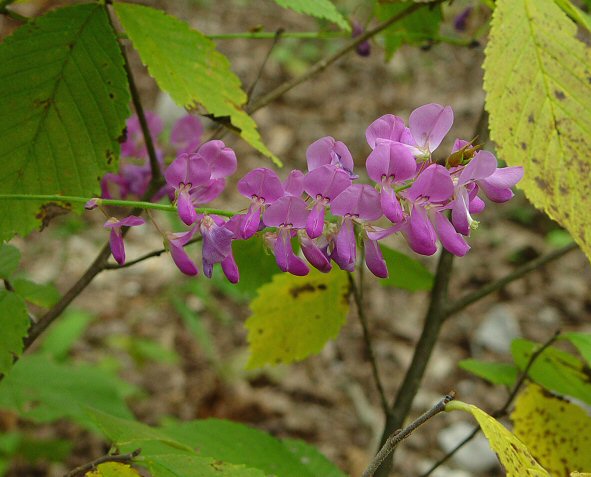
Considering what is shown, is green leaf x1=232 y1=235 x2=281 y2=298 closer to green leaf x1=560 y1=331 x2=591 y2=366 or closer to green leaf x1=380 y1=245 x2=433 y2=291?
green leaf x1=380 y1=245 x2=433 y2=291

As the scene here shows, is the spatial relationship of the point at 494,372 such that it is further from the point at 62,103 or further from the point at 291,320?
the point at 62,103

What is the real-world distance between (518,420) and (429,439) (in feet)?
7.45

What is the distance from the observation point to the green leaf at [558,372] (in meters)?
1.49

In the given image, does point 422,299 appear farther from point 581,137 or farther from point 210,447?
point 581,137

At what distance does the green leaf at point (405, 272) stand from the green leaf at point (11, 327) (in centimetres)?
76

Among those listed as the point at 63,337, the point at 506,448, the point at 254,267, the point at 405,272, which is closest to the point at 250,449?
the point at 254,267

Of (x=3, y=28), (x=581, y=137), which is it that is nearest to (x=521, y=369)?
(x=581, y=137)

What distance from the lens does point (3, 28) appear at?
5.98m

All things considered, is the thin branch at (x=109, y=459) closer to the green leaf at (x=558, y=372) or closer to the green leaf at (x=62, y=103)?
the green leaf at (x=62, y=103)

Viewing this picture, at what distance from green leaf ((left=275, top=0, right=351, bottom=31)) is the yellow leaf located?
2.67 feet

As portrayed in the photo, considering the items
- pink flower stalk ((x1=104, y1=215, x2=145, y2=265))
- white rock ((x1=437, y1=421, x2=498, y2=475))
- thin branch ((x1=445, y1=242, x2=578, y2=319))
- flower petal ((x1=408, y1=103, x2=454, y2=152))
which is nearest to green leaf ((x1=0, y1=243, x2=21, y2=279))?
pink flower stalk ((x1=104, y1=215, x2=145, y2=265))

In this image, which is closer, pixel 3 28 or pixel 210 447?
pixel 210 447

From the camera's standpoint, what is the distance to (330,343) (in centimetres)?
435

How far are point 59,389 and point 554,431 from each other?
1553mm
